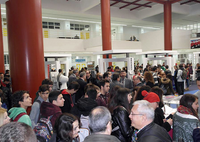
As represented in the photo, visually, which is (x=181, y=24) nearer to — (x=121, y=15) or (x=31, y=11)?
(x=121, y=15)

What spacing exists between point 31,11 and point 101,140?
4638mm

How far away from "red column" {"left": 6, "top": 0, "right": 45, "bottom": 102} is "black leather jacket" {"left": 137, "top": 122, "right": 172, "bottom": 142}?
4096mm

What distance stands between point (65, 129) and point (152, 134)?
950mm

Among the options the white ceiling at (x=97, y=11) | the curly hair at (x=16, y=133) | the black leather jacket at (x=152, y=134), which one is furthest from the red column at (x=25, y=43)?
the white ceiling at (x=97, y=11)

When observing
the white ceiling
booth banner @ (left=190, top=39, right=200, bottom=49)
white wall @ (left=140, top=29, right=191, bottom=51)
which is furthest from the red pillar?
booth banner @ (left=190, top=39, right=200, bottom=49)

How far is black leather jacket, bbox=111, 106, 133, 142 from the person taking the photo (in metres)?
2.83

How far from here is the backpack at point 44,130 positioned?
2.41m

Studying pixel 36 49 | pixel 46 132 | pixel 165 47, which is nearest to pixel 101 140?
pixel 46 132

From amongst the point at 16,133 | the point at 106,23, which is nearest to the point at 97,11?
the point at 106,23

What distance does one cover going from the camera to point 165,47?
19812mm

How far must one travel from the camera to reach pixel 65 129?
6.99ft

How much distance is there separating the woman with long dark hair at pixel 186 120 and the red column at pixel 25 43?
13.1 feet

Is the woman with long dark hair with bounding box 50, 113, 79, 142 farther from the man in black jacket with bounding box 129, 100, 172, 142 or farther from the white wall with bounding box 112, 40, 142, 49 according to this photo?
the white wall with bounding box 112, 40, 142, 49

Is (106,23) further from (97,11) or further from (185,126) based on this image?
(185,126)
